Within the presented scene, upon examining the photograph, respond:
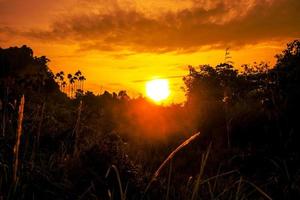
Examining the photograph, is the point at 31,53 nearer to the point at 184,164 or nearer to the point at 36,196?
the point at 184,164

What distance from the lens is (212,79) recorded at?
49.8 meters

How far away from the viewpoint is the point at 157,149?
17.7 metres

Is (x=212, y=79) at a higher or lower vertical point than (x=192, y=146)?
higher

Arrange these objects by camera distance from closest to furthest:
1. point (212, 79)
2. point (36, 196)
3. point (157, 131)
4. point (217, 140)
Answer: point (36, 196)
point (217, 140)
point (157, 131)
point (212, 79)

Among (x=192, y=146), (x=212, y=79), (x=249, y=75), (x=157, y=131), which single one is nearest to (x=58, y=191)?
(x=192, y=146)

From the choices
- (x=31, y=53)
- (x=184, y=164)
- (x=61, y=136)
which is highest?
(x=31, y=53)

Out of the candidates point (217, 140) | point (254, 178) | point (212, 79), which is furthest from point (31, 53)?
point (254, 178)

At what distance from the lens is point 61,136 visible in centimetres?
1148

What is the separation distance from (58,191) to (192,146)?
41.4ft

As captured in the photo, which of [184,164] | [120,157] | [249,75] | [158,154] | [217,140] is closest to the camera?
[120,157]

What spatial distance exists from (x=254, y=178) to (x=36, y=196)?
339 inches

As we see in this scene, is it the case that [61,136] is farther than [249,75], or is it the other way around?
[249,75]

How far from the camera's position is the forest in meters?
4.29

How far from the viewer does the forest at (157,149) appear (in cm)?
429
